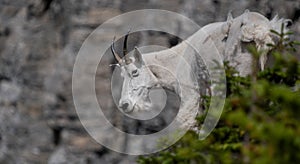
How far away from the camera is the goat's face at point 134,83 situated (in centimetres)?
282

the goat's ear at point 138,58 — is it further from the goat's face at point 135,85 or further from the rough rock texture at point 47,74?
the rough rock texture at point 47,74

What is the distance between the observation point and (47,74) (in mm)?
5684

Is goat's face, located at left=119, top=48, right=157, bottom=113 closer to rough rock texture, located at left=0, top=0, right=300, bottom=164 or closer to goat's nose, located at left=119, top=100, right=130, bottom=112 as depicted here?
goat's nose, located at left=119, top=100, right=130, bottom=112

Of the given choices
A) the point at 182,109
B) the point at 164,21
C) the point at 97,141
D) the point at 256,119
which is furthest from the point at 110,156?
the point at 256,119

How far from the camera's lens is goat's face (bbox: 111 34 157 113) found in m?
2.82

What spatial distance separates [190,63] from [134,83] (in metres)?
0.27

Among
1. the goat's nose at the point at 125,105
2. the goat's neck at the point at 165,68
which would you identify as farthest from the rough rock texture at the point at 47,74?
the goat's nose at the point at 125,105

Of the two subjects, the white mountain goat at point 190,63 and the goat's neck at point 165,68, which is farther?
the goat's neck at point 165,68

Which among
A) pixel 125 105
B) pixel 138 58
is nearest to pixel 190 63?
pixel 138 58

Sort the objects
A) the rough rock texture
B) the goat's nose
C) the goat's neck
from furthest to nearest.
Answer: the rough rock texture → the goat's neck → the goat's nose

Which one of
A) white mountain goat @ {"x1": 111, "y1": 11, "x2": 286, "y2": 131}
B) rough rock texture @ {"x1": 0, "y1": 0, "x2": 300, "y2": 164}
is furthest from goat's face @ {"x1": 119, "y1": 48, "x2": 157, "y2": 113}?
rough rock texture @ {"x1": 0, "y1": 0, "x2": 300, "y2": 164}

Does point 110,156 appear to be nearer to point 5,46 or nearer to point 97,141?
point 97,141

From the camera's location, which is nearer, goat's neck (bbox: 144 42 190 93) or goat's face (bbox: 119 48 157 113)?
goat's face (bbox: 119 48 157 113)

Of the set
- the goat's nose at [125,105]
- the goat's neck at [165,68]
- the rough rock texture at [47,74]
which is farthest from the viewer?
the rough rock texture at [47,74]
